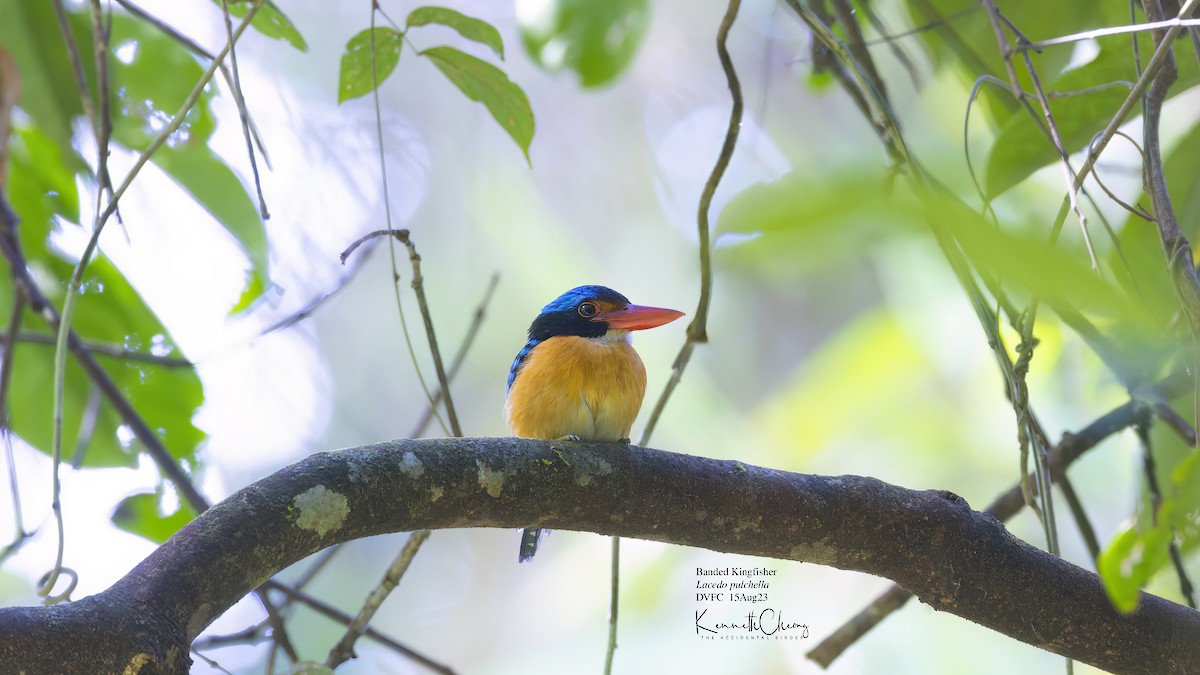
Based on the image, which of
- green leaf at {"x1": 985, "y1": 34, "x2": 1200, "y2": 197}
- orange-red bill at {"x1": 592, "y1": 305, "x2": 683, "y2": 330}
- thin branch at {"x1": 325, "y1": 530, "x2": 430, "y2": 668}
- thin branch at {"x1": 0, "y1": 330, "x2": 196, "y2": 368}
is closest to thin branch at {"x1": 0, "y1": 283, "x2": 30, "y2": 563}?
thin branch at {"x1": 0, "y1": 330, "x2": 196, "y2": 368}

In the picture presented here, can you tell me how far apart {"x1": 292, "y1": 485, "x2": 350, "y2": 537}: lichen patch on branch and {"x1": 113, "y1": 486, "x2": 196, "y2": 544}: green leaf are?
1.18 m

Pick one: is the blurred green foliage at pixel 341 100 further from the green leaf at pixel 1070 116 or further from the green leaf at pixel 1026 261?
the green leaf at pixel 1026 261

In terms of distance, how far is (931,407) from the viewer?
4.46m

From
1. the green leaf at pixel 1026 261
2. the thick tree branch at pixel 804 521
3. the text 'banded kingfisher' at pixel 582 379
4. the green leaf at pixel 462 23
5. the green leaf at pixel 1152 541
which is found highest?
the green leaf at pixel 462 23

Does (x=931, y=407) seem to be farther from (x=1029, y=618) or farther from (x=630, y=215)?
(x=1029, y=618)

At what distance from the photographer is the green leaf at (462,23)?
1751mm

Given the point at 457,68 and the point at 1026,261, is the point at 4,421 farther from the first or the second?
the point at 1026,261

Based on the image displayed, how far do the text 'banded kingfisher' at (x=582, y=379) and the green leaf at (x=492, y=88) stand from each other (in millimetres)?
609

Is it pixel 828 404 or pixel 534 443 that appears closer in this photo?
pixel 534 443

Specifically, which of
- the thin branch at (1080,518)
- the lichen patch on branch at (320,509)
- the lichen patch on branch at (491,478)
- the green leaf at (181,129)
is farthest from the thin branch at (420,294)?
the thin branch at (1080,518)

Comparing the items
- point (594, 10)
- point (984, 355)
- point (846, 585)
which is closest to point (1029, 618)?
point (594, 10)

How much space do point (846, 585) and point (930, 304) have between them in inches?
57.8

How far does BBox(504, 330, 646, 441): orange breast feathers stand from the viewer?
2.17m

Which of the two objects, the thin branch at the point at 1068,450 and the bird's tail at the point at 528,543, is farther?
the bird's tail at the point at 528,543
